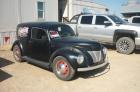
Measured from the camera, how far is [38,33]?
7.92 metres

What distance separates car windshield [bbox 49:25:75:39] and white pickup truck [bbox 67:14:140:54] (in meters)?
3.64

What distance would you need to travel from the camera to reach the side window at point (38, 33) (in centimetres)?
766

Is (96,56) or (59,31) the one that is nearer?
(96,56)

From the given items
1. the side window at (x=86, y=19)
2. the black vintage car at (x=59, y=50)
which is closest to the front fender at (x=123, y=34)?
the side window at (x=86, y=19)

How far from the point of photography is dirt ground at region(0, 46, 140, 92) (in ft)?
→ 20.3

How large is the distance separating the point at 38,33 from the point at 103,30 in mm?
4656

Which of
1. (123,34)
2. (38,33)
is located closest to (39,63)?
(38,33)

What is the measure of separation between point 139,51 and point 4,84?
780 centimetres

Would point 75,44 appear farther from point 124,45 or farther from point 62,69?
point 124,45

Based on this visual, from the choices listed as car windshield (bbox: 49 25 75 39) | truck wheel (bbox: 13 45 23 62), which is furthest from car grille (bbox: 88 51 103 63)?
truck wheel (bbox: 13 45 23 62)

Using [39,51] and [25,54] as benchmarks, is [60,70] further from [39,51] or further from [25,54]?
[25,54]

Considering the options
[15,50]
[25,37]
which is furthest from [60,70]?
[15,50]

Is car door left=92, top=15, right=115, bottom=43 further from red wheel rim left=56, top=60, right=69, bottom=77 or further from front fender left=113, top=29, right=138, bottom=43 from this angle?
red wheel rim left=56, top=60, right=69, bottom=77

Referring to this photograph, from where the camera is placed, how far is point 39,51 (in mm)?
7742
